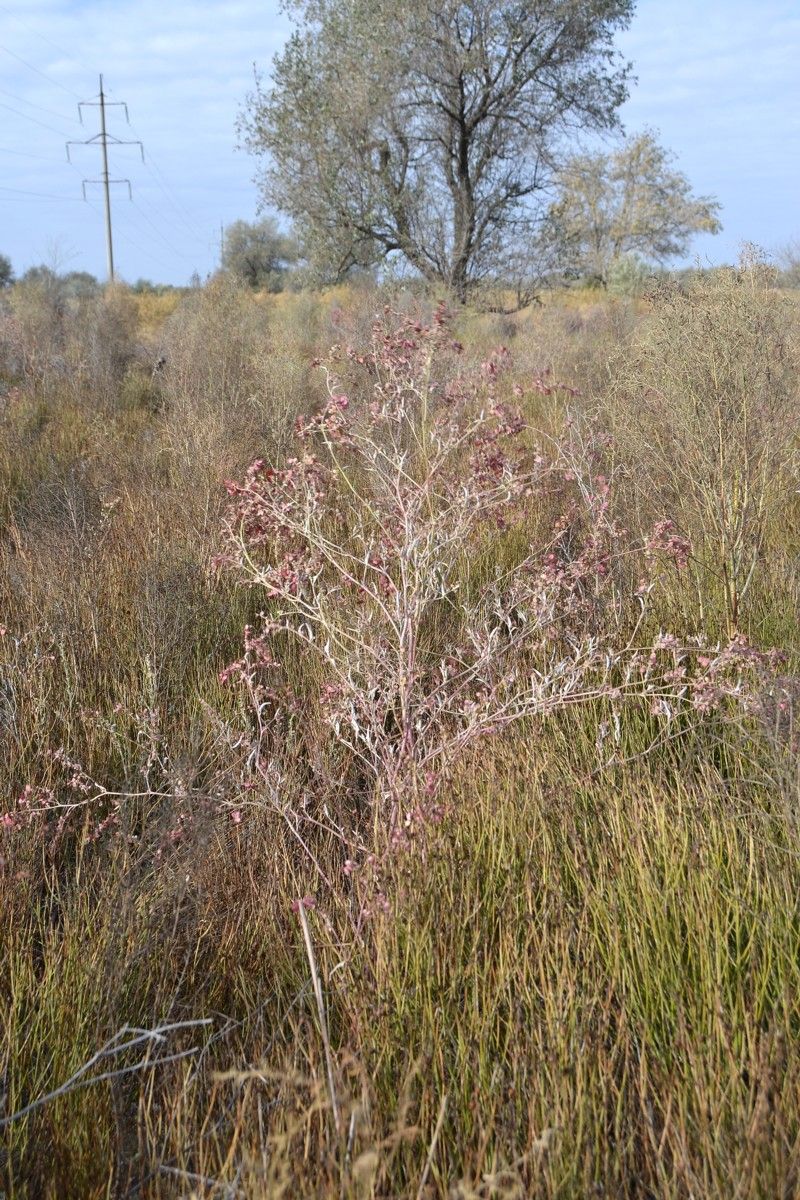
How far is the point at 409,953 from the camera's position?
207cm

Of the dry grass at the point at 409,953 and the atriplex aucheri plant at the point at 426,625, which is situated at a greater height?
the atriplex aucheri plant at the point at 426,625

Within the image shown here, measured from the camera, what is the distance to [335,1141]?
5.00 ft

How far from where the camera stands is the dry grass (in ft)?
5.19

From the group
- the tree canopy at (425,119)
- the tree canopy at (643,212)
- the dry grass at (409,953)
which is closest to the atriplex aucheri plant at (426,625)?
the dry grass at (409,953)

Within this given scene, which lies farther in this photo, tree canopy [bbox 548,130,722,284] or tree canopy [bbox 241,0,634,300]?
tree canopy [bbox 548,130,722,284]

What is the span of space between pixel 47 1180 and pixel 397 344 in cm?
273

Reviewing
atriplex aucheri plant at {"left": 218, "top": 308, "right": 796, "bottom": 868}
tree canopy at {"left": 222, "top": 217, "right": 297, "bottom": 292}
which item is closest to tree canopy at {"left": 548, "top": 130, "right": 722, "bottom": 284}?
tree canopy at {"left": 222, "top": 217, "right": 297, "bottom": 292}

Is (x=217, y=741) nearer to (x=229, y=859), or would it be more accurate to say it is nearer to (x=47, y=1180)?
(x=229, y=859)

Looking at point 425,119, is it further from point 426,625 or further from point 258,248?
point 258,248

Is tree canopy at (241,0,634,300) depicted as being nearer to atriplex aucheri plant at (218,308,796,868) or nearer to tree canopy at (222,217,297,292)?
atriplex aucheri plant at (218,308,796,868)

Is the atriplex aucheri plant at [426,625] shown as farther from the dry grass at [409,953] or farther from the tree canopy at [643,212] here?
the tree canopy at [643,212]

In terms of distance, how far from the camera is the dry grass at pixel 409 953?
62.2 inches

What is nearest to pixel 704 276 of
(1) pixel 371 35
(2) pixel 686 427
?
(2) pixel 686 427

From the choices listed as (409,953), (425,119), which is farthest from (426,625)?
(425,119)
